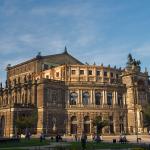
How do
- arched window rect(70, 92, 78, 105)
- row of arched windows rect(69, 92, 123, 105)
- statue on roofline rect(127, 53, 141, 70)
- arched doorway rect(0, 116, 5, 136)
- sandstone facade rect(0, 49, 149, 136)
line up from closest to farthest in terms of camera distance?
sandstone facade rect(0, 49, 149, 136) < arched doorway rect(0, 116, 5, 136) < arched window rect(70, 92, 78, 105) < row of arched windows rect(69, 92, 123, 105) < statue on roofline rect(127, 53, 141, 70)

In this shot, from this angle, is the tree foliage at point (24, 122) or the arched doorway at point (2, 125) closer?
the tree foliage at point (24, 122)

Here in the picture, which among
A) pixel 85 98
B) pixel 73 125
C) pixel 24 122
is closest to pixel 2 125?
pixel 24 122

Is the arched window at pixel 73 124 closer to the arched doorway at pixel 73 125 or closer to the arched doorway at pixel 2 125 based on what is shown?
the arched doorway at pixel 73 125

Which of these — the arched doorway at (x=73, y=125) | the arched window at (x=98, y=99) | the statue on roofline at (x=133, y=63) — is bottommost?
the arched doorway at (x=73, y=125)

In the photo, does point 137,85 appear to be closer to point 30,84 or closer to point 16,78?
point 30,84

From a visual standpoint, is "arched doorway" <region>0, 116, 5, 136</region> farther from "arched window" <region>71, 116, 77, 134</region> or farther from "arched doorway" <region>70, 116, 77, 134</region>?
"arched window" <region>71, 116, 77, 134</region>

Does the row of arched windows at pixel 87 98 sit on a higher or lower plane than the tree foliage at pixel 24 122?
higher

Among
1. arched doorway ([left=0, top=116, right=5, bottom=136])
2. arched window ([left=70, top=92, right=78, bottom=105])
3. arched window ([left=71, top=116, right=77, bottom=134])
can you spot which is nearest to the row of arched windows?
arched window ([left=70, top=92, right=78, bottom=105])

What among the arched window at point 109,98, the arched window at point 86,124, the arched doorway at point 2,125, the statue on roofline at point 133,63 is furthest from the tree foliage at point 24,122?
the statue on roofline at point 133,63

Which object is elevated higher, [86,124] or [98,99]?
[98,99]

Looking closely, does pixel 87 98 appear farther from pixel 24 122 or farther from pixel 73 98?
pixel 24 122

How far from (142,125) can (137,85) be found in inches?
471

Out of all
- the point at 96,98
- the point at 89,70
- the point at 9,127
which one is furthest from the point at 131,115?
the point at 9,127

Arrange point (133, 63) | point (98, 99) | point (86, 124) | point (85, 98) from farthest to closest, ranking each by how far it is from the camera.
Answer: point (133, 63)
point (98, 99)
point (85, 98)
point (86, 124)
